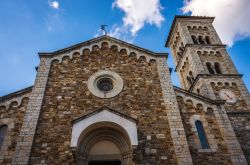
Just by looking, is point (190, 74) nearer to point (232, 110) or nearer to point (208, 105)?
point (232, 110)

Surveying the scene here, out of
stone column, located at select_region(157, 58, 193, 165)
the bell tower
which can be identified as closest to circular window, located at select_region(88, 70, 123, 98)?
stone column, located at select_region(157, 58, 193, 165)

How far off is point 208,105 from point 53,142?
7494 millimetres

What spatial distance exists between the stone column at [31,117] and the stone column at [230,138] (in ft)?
27.6

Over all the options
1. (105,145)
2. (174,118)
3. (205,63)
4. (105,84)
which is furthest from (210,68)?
(105,145)

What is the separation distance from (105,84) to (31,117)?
3.85 m

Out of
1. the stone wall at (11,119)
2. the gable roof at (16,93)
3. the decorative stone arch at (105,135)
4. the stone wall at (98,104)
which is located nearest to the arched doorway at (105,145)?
the decorative stone arch at (105,135)

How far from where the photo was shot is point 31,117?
32.0 feet

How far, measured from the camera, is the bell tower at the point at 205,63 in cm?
1484

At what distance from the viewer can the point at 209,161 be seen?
923 cm

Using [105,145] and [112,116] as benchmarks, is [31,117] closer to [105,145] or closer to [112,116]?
[105,145]

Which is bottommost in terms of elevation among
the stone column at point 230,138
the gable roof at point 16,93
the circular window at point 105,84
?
the stone column at point 230,138

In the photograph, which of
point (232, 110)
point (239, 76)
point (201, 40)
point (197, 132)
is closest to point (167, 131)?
point (197, 132)

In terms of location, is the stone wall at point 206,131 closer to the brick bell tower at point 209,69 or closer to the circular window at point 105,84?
the brick bell tower at point 209,69

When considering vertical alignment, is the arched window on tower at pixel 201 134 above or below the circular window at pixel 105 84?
below
